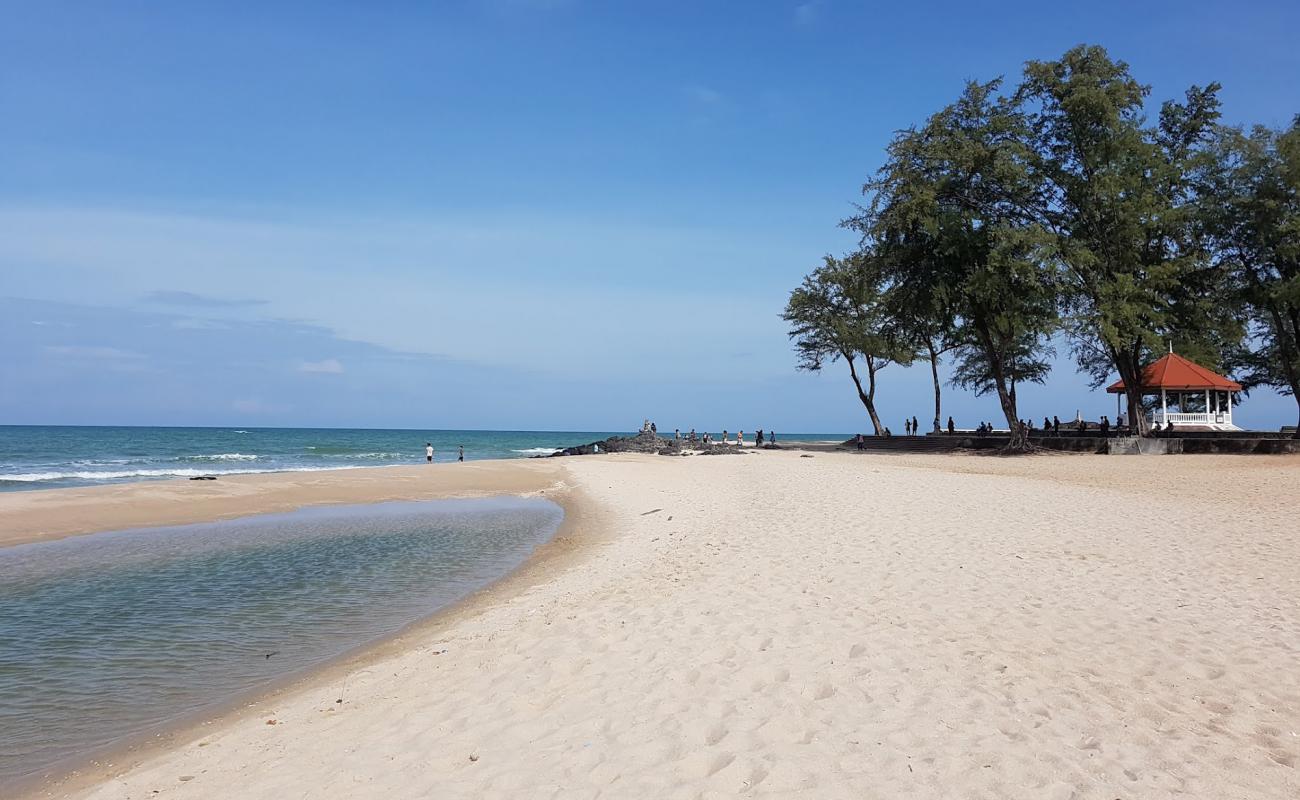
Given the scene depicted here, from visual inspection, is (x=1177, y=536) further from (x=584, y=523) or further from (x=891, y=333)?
(x=891, y=333)

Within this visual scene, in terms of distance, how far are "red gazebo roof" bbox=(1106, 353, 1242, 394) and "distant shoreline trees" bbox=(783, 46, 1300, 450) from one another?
4.05 metres

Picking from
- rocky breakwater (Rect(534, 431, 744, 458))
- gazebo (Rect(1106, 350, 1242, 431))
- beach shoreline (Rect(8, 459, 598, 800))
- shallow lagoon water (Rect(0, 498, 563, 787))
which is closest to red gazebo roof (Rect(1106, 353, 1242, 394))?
gazebo (Rect(1106, 350, 1242, 431))

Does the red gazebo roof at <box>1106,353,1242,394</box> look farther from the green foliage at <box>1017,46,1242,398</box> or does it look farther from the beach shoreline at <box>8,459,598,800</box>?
the beach shoreline at <box>8,459,598,800</box>

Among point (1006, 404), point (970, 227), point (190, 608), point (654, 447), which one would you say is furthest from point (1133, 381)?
point (190, 608)

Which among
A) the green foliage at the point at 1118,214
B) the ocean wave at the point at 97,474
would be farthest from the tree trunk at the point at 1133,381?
the ocean wave at the point at 97,474

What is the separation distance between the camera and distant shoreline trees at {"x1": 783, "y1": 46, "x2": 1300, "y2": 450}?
1189 inches

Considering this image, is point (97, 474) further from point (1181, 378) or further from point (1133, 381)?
point (1181, 378)

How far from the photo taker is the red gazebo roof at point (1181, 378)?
3982 centimetres

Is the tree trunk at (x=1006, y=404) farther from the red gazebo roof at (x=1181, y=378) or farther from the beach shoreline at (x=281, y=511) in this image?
the beach shoreline at (x=281, y=511)

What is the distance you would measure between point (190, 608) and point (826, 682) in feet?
28.6

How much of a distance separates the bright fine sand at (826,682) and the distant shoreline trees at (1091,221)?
66.5 feet

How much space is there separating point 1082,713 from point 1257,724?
102 cm

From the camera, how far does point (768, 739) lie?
487 cm

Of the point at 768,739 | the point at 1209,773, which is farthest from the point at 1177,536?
the point at 768,739
